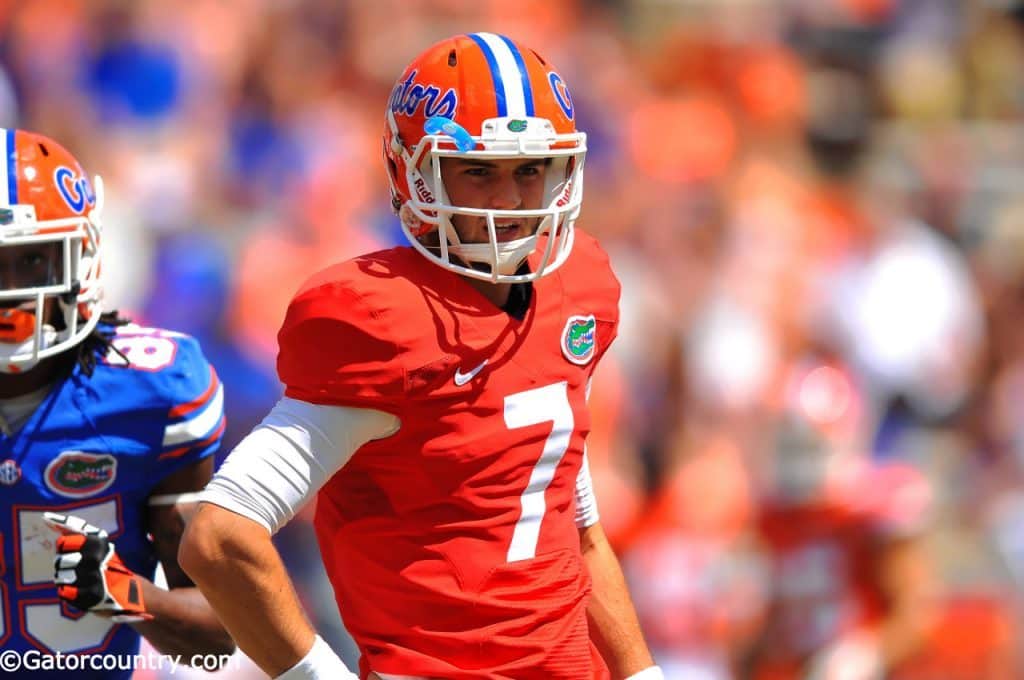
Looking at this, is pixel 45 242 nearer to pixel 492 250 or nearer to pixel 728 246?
pixel 492 250

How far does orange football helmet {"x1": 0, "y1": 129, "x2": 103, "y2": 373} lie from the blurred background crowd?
9.14 feet

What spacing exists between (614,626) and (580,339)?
56 centimetres

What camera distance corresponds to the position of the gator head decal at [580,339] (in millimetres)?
3027

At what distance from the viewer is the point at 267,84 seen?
8.00 meters

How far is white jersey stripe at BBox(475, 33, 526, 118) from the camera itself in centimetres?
294

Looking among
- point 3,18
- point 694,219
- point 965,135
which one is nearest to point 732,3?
point 965,135

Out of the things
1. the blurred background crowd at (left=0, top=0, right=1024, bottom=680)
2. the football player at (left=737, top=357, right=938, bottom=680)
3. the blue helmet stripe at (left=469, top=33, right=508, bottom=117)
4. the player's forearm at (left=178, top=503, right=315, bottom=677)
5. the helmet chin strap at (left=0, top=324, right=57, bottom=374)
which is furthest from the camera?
the blurred background crowd at (left=0, top=0, right=1024, bottom=680)

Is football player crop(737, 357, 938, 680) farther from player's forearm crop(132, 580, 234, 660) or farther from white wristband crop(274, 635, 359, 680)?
white wristband crop(274, 635, 359, 680)

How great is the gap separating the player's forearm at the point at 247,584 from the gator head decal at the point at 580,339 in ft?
2.15

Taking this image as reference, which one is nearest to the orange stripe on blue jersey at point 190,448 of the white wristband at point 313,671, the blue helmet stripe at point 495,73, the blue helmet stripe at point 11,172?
the blue helmet stripe at point 11,172

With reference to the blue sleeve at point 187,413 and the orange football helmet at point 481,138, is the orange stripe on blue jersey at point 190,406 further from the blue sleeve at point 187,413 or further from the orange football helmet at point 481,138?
the orange football helmet at point 481,138

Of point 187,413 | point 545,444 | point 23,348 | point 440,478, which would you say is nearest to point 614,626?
point 545,444

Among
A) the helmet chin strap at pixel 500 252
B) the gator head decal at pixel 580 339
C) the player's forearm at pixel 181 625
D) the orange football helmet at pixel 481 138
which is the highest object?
the orange football helmet at pixel 481 138

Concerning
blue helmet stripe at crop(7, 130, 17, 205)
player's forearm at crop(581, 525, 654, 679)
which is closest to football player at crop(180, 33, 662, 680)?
player's forearm at crop(581, 525, 654, 679)
